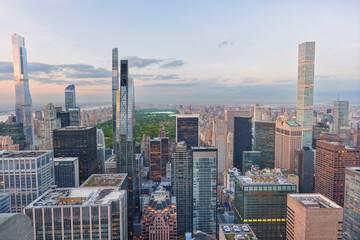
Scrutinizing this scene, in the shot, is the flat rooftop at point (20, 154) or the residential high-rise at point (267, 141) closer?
the flat rooftop at point (20, 154)

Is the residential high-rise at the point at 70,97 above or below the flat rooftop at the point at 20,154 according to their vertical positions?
above

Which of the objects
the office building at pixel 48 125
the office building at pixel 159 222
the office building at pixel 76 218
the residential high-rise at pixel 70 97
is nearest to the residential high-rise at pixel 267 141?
the office building at pixel 159 222

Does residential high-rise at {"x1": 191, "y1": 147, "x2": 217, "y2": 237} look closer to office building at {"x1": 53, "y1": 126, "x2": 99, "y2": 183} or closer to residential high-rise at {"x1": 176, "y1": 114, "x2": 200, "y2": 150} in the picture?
office building at {"x1": 53, "y1": 126, "x2": 99, "y2": 183}

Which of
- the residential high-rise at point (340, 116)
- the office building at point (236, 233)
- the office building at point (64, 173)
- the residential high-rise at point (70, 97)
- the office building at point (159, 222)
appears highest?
the residential high-rise at point (70, 97)

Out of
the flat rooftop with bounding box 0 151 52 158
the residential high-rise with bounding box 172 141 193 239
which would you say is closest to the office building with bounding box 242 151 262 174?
the residential high-rise with bounding box 172 141 193 239

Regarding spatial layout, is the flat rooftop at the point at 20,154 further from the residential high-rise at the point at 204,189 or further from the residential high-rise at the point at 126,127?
the residential high-rise at the point at 204,189

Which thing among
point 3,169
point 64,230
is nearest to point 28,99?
point 3,169
